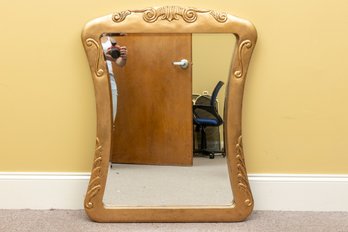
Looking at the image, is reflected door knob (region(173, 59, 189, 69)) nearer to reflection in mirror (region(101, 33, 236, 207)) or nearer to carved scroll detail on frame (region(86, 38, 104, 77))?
reflection in mirror (region(101, 33, 236, 207))

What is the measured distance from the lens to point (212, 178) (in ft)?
5.53

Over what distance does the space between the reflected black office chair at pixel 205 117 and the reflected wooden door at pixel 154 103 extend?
0.09 feet

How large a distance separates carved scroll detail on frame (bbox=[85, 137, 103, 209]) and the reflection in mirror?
0.05 metres

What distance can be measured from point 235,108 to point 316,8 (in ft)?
1.61

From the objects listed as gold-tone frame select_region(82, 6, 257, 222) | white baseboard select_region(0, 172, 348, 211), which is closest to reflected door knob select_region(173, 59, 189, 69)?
gold-tone frame select_region(82, 6, 257, 222)

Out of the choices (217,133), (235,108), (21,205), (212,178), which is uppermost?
(235,108)

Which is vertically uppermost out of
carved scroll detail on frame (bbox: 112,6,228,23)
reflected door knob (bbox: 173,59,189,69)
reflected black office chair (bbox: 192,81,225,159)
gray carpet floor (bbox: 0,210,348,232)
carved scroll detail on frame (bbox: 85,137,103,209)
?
carved scroll detail on frame (bbox: 112,6,228,23)

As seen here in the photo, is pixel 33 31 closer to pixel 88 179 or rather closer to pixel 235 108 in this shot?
pixel 88 179

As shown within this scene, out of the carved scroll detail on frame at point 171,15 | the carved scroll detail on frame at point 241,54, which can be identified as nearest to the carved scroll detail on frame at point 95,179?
the carved scroll detail on frame at point 171,15

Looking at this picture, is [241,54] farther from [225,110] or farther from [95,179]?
[95,179]

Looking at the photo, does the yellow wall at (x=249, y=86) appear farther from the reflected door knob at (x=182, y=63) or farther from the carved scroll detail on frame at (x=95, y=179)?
the reflected door knob at (x=182, y=63)

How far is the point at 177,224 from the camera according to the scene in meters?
1.66

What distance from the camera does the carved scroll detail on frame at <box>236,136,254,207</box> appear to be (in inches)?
65.4

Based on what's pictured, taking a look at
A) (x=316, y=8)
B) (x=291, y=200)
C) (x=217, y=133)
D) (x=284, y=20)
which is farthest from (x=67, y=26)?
(x=291, y=200)
